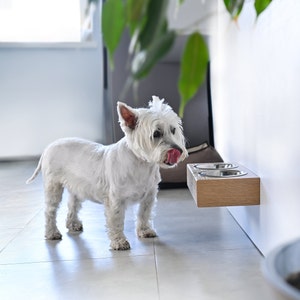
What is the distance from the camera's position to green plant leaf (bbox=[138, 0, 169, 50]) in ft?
1.30

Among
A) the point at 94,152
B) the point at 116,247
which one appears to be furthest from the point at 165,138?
the point at 116,247

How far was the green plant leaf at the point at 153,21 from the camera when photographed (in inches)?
15.5

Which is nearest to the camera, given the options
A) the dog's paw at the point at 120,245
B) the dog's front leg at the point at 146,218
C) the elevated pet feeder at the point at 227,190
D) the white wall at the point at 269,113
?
the white wall at the point at 269,113

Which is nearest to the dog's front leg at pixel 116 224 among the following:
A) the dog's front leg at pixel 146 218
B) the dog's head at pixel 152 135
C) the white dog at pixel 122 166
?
the white dog at pixel 122 166

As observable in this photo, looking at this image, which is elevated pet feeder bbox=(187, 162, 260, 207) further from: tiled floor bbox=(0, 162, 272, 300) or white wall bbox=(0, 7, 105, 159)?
white wall bbox=(0, 7, 105, 159)

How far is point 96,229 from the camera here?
7.85ft

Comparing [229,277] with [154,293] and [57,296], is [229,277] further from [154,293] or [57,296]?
[57,296]

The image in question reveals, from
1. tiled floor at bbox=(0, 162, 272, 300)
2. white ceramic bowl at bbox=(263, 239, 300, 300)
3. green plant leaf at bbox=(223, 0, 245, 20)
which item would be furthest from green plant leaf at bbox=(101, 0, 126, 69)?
tiled floor at bbox=(0, 162, 272, 300)

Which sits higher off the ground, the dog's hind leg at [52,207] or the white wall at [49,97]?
the white wall at [49,97]

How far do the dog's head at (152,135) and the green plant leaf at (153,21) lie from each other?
1.49 meters

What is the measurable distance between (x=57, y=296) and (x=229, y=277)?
2.21 ft

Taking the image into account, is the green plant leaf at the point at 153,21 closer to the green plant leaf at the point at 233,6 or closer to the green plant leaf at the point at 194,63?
the green plant leaf at the point at 194,63

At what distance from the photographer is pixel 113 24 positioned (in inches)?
16.8

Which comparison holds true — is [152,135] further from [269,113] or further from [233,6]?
[233,6]
